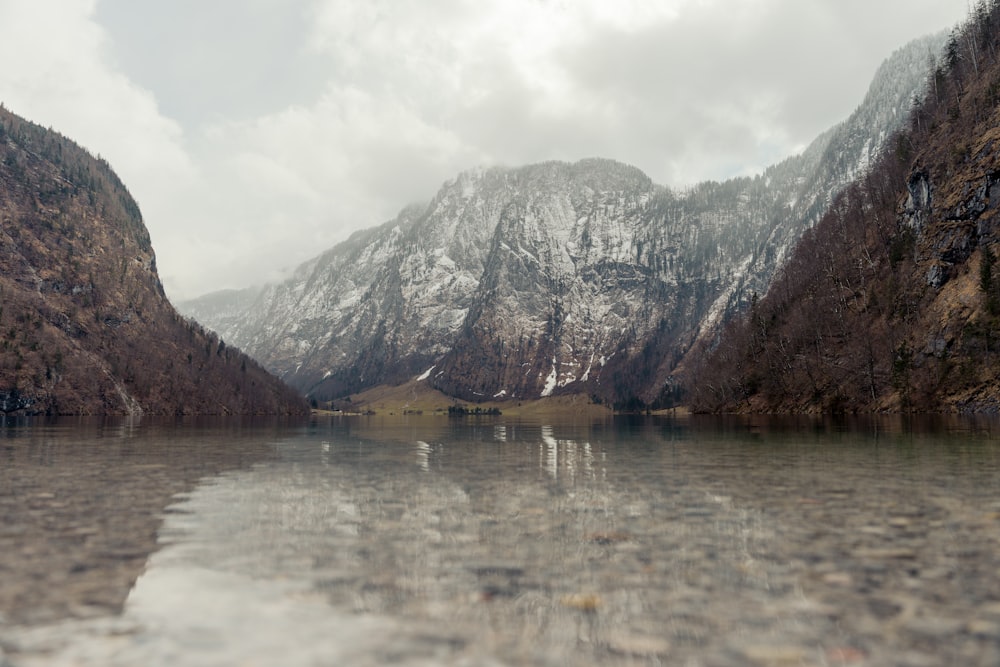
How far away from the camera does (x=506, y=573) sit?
Result: 9.50 meters

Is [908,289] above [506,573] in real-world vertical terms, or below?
above

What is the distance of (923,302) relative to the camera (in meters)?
115

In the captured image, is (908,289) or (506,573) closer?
(506,573)

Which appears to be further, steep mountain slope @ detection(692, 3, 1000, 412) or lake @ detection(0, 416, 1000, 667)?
steep mountain slope @ detection(692, 3, 1000, 412)

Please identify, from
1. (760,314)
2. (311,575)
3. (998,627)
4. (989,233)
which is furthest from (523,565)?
(760,314)

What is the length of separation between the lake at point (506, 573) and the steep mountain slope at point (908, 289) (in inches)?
3765

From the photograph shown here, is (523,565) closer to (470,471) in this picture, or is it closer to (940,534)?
(940,534)

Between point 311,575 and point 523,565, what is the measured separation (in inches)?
137

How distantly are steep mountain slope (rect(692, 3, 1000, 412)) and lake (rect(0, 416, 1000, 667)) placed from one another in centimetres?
9563

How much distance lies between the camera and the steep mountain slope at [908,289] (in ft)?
324

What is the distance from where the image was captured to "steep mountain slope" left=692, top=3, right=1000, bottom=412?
324 feet

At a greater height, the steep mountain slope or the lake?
the steep mountain slope

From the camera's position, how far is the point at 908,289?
12012 centimetres

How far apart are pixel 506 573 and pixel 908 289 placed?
139 m
